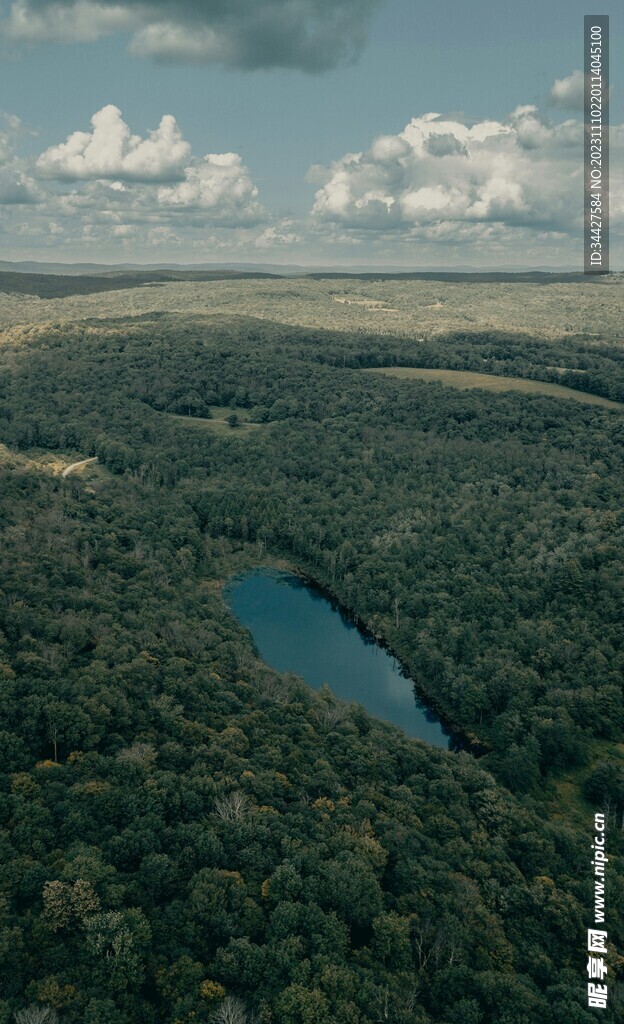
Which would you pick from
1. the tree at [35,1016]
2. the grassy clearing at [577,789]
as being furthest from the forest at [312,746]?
the grassy clearing at [577,789]

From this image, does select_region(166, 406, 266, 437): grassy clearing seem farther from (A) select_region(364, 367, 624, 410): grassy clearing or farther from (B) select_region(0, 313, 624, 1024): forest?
(A) select_region(364, 367, 624, 410): grassy clearing

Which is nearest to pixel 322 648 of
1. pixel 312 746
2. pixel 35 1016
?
pixel 312 746

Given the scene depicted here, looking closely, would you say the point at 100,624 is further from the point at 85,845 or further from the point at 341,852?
the point at 341,852

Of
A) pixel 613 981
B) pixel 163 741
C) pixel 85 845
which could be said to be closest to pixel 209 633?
pixel 163 741

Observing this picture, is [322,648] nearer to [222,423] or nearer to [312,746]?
[312,746]

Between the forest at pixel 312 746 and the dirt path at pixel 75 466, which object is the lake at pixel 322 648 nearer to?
the forest at pixel 312 746
